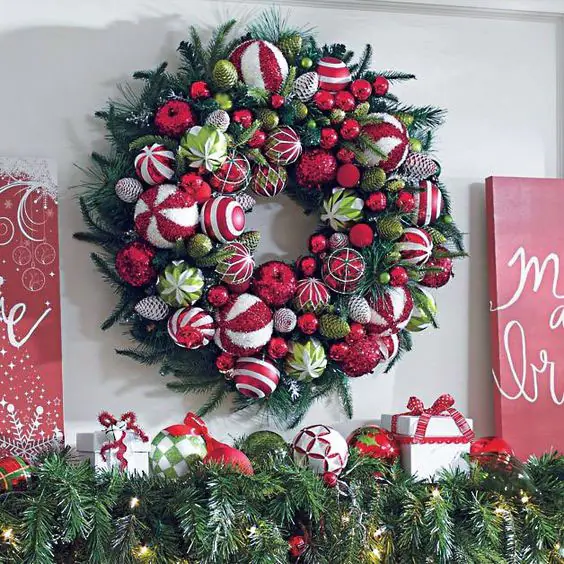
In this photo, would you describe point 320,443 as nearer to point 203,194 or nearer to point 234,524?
point 234,524

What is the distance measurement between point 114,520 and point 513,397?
1.04 metres

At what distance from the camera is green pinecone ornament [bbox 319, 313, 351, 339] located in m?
2.04

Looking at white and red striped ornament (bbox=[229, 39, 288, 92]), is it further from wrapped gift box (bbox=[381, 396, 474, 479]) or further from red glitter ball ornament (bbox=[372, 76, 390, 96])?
wrapped gift box (bbox=[381, 396, 474, 479])

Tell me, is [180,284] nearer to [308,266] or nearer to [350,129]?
[308,266]

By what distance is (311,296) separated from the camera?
2.05 metres

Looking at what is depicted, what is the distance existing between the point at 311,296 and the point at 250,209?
0.85 ft

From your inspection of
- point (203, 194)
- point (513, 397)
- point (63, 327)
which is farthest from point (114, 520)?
point (513, 397)

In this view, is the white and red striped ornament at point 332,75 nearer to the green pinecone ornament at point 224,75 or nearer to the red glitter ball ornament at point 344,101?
the red glitter ball ornament at point 344,101

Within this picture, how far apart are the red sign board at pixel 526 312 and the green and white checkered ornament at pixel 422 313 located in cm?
19

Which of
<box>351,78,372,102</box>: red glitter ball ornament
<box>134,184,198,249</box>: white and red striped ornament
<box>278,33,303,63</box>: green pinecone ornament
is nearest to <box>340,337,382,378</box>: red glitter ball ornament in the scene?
<box>134,184,198,249</box>: white and red striped ornament

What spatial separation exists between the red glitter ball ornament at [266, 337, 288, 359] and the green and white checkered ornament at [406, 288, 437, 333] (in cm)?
33

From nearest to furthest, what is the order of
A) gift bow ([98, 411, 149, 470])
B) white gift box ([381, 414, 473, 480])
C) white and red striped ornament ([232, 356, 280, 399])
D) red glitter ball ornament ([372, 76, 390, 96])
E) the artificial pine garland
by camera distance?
the artificial pine garland
gift bow ([98, 411, 149, 470])
white gift box ([381, 414, 473, 480])
white and red striped ornament ([232, 356, 280, 399])
red glitter ball ornament ([372, 76, 390, 96])

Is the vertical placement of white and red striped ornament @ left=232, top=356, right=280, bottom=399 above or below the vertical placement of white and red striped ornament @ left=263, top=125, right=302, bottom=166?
below

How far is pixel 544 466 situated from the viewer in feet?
6.35
